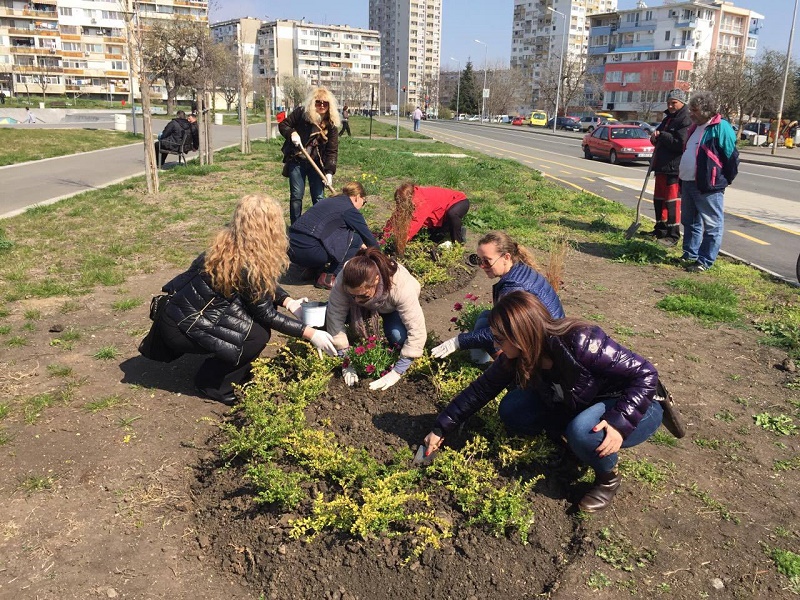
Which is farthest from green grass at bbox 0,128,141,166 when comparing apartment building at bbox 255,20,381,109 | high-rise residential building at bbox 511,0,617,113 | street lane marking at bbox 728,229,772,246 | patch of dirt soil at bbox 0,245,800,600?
apartment building at bbox 255,20,381,109

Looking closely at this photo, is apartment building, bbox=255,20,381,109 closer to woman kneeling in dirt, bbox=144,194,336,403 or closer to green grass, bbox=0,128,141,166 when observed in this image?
green grass, bbox=0,128,141,166

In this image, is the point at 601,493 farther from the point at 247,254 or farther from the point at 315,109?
the point at 315,109

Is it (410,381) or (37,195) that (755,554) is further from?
(37,195)

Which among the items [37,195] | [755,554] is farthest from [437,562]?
[37,195]

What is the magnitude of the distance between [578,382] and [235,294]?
7.02 ft

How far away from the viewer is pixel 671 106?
27.9 ft

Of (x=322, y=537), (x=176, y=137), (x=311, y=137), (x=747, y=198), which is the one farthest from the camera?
(x=176, y=137)

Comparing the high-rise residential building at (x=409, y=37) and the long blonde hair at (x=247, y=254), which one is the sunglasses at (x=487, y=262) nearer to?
the long blonde hair at (x=247, y=254)

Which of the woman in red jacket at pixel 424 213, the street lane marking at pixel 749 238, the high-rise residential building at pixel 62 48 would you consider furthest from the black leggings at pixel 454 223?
the high-rise residential building at pixel 62 48

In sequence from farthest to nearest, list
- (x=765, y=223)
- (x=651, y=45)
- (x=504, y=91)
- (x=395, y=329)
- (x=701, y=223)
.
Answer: (x=504, y=91) → (x=651, y=45) → (x=765, y=223) → (x=701, y=223) → (x=395, y=329)

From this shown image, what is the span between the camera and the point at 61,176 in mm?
14242

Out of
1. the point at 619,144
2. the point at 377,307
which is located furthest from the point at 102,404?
the point at 619,144

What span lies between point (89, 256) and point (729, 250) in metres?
8.07

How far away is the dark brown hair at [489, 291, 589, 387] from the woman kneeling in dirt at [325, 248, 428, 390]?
111 centimetres
